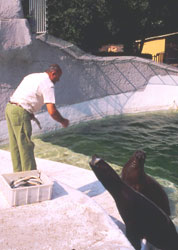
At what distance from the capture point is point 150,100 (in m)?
13.2

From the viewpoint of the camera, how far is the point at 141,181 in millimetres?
4496

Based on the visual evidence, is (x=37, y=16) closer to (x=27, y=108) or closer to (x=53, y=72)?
(x=53, y=72)

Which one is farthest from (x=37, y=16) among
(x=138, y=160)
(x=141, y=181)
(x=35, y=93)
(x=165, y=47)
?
(x=165, y=47)

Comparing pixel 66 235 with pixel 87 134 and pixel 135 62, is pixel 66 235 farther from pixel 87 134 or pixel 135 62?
pixel 135 62

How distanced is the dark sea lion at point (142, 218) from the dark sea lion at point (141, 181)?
100 centimetres

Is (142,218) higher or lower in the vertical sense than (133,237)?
higher

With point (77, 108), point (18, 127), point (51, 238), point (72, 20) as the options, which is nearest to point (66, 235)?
point (51, 238)

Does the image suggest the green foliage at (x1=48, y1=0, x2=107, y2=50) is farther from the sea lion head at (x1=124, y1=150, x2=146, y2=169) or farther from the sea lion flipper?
the sea lion flipper

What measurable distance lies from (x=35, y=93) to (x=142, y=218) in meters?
1.95

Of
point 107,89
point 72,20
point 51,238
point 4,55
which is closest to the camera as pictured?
point 51,238

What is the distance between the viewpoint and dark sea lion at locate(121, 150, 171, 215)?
4469 millimetres

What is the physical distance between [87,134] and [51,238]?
7.18m

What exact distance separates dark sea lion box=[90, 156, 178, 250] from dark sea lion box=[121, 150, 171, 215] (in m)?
1.00

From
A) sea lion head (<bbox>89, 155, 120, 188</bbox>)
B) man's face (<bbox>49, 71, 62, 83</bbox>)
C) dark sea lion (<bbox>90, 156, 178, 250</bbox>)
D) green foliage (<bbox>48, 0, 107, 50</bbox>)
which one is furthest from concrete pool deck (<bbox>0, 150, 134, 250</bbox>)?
green foliage (<bbox>48, 0, 107, 50</bbox>)
